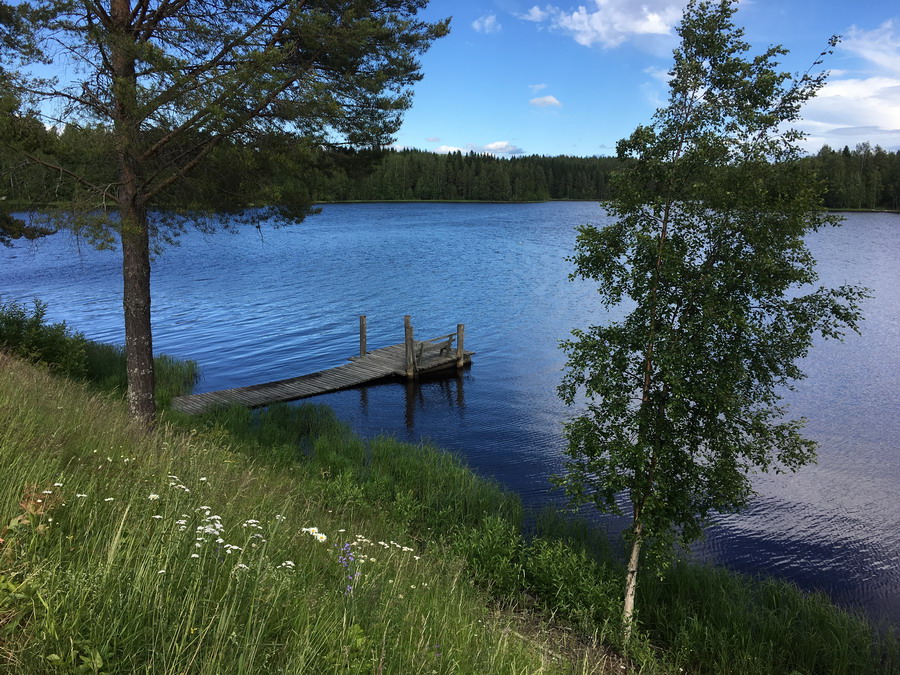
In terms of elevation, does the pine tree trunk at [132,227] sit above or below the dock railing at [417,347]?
above

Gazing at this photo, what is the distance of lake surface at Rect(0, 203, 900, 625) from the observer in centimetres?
1264

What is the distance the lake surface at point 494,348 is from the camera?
498 inches

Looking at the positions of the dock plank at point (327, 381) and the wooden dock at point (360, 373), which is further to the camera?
the wooden dock at point (360, 373)

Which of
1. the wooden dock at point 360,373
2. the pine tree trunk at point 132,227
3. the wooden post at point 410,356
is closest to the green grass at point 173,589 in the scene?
the pine tree trunk at point 132,227

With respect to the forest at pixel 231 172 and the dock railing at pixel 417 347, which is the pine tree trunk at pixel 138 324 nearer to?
the forest at pixel 231 172

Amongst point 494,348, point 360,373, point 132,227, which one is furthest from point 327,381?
point 132,227

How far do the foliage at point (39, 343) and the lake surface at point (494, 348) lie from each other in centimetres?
228

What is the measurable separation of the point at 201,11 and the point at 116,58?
79.0 inches

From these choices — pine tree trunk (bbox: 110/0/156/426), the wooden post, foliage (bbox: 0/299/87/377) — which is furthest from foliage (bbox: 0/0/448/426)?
the wooden post

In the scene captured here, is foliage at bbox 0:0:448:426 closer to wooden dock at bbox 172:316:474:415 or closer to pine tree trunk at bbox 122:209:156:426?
pine tree trunk at bbox 122:209:156:426

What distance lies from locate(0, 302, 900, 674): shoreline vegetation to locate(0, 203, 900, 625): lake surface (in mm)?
2882

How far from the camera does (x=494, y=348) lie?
27469 mm

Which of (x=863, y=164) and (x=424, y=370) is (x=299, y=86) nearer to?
(x=424, y=370)

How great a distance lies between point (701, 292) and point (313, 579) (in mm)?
5880
